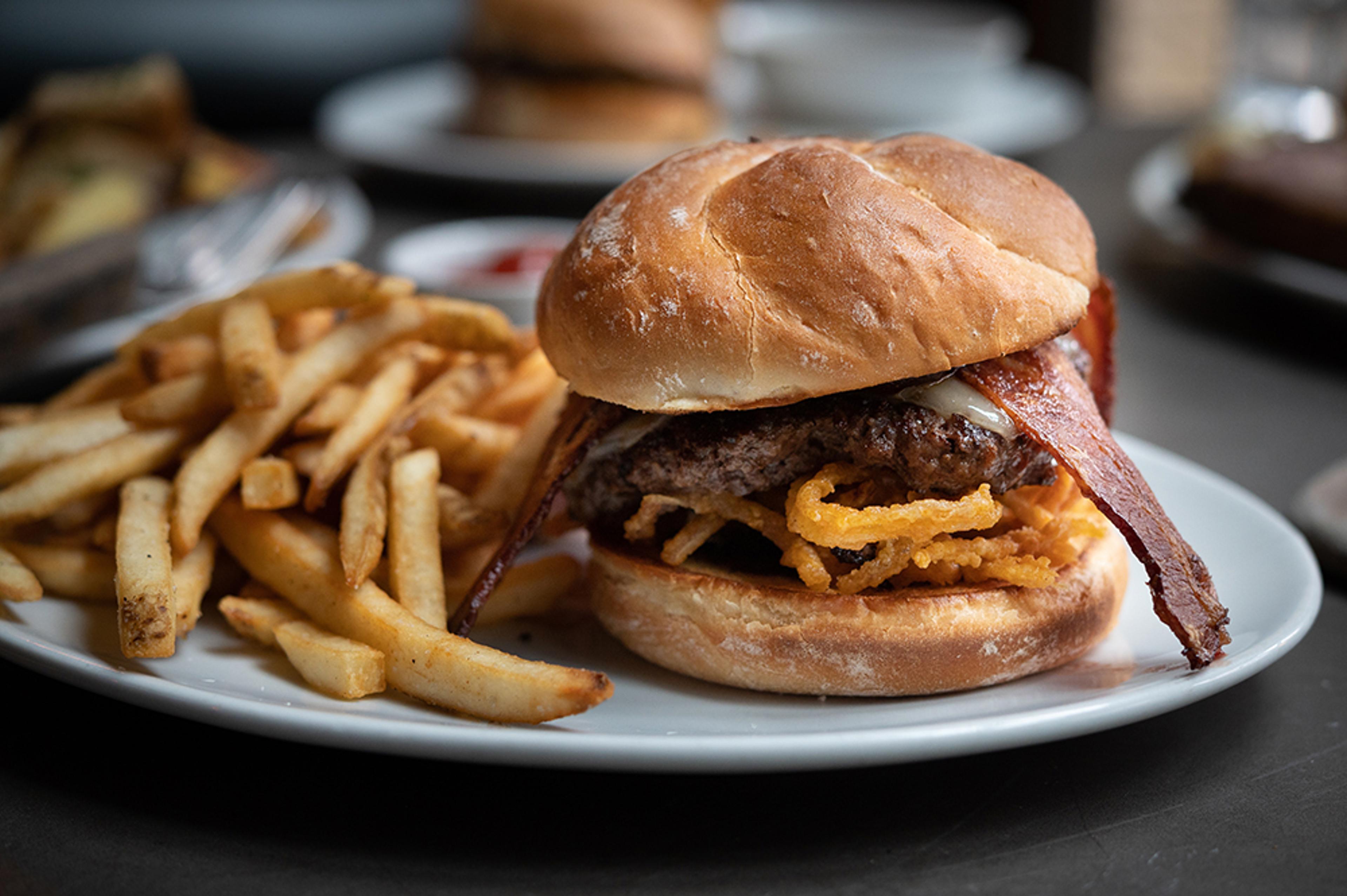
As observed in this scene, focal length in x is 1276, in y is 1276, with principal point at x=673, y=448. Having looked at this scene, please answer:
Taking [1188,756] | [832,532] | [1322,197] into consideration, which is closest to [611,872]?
[832,532]

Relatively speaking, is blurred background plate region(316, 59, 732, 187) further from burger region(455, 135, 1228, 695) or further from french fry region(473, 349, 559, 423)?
burger region(455, 135, 1228, 695)

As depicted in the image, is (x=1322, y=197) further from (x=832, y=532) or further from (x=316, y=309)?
(x=316, y=309)

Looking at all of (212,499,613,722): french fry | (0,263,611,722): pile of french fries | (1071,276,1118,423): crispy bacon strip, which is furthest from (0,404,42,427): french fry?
(1071,276,1118,423): crispy bacon strip

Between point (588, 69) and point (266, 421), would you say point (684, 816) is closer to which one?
point (266, 421)

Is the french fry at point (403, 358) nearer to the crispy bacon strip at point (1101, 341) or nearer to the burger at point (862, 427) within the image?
the burger at point (862, 427)

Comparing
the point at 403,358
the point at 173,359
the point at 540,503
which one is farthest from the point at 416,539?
the point at 173,359

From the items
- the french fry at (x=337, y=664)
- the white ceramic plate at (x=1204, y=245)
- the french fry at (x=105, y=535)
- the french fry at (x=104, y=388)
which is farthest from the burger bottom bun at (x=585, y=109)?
the french fry at (x=337, y=664)
